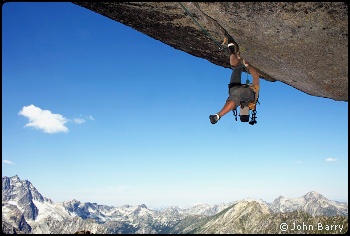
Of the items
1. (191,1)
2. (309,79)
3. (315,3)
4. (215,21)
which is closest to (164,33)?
(215,21)

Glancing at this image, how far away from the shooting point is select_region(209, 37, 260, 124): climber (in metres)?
11.5

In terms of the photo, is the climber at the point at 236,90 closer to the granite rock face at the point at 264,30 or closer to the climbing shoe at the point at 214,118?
the climbing shoe at the point at 214,118

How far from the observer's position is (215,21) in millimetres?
10422

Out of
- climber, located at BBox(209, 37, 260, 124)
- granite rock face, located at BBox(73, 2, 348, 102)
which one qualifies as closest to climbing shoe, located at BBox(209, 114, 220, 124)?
climber, located at BBox(209, 37, 260, 124)

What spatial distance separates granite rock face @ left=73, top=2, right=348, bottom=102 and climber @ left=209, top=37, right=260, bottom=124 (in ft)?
1.32

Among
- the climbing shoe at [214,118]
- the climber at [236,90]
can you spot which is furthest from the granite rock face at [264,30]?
the climbing shoe at [214,118]

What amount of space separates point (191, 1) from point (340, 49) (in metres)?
5.40

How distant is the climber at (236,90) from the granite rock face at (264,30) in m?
0.40

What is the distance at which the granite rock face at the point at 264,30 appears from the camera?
857cm

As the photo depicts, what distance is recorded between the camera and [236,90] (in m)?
11.7

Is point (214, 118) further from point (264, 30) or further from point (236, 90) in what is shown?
point (264, 30)

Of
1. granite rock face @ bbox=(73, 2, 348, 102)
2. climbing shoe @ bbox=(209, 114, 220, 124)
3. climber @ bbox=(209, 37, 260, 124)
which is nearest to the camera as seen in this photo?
granite rock face @ bbox=(73, 2, 348, 102)

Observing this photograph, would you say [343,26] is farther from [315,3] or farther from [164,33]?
[164,33]

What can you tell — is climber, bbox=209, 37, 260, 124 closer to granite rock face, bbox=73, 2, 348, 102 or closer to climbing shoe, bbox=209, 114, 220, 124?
climbing shoe, bbox=209, 114, 220, 124
